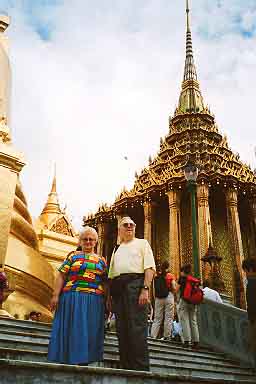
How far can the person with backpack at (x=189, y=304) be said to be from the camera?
7.28m

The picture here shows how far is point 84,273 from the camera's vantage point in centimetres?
388

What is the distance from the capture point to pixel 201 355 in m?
6.79

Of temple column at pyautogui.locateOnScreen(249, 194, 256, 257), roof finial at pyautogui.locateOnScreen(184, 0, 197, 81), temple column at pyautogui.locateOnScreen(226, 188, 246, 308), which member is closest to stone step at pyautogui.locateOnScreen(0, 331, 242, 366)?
temple column at pyautogui.locateOnScreen(226, 188, 246, 308)

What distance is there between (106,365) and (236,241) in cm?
1912

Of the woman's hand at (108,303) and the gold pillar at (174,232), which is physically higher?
the gold pillar at (174,232)

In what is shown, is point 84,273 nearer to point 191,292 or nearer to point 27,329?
point 27,329

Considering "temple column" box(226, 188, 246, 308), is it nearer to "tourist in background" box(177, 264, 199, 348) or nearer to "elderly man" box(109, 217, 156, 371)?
"tourist in background" box(177, 264, 199, 348)

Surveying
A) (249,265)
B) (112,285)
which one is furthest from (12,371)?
(249,265)

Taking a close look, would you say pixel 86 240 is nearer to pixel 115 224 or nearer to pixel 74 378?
pixel 74 378

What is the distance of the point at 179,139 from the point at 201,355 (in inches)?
894

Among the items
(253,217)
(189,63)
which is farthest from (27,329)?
(189,63)

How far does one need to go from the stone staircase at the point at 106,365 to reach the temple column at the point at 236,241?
1462cm

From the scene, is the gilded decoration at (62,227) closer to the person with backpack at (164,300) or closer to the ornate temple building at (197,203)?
the person with backpack at (164,300)

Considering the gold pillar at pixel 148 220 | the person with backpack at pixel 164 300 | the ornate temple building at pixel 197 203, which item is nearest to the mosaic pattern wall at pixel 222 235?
the ornate temple building at pixel 197 203
